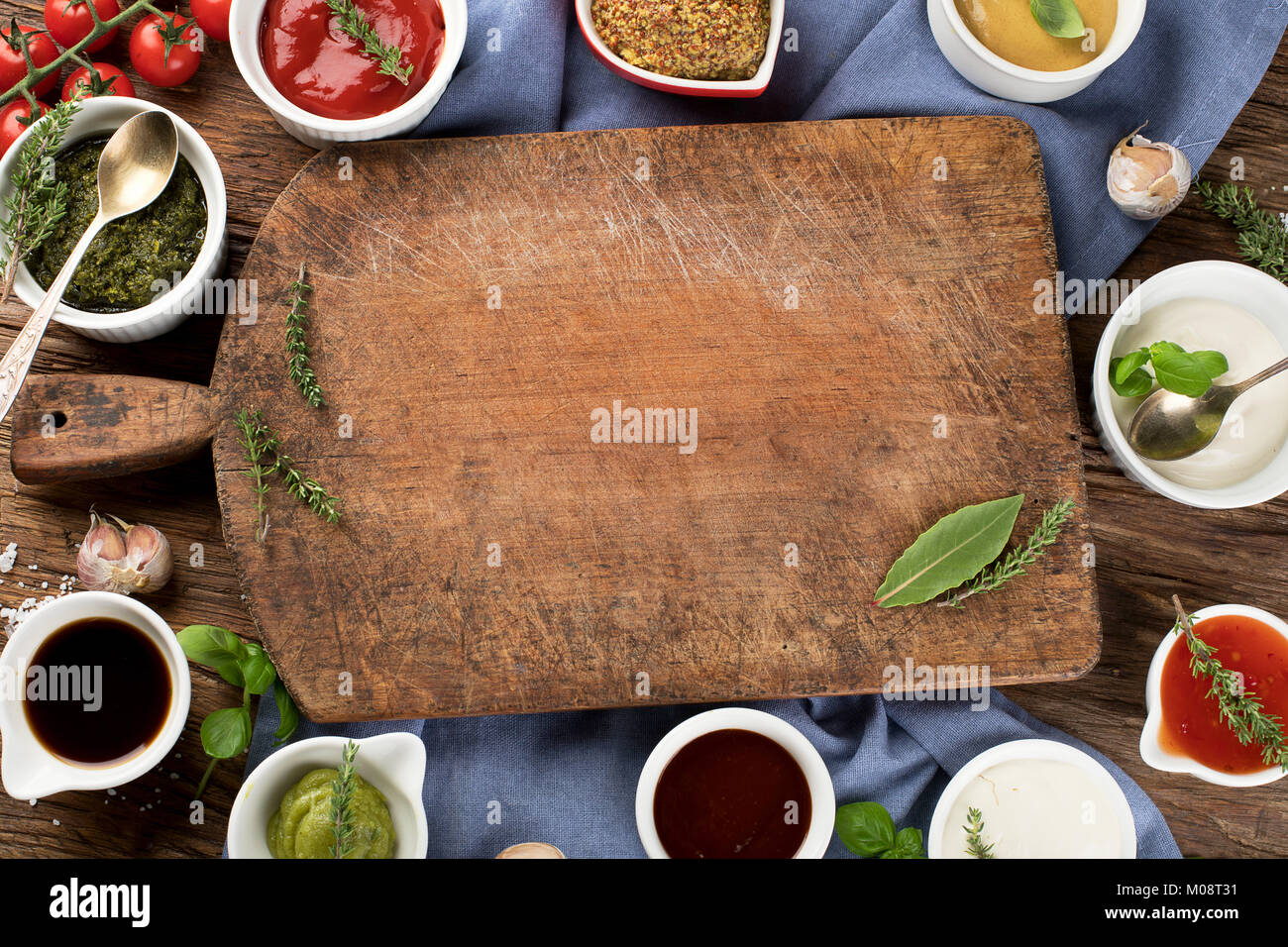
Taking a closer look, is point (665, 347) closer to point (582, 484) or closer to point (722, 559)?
point (582, 484)

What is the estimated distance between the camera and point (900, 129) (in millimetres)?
1713

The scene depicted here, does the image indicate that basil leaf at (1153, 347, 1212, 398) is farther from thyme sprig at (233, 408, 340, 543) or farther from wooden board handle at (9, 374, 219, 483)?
wooden board handle at (9, 374, 219, 483)

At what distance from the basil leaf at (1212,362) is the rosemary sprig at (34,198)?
201 centimetres

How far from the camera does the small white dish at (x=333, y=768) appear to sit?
153 centimetres

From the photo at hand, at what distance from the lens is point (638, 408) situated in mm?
1667

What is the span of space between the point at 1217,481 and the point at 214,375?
193cm

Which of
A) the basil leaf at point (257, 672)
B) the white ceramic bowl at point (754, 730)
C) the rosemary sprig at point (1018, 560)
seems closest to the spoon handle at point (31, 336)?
the basil leaf at point (257, 672)

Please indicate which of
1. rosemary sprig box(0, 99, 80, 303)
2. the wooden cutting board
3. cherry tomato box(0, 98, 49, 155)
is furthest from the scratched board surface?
cherry tomato box(0, 98, 49, 155)

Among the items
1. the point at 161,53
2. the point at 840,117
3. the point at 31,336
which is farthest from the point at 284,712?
the point at 840,117

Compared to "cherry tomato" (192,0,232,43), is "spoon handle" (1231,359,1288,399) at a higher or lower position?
lower

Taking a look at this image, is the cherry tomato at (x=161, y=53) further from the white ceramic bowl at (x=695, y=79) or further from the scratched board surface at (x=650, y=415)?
the white ceramic bowl at (x=695, y=79)

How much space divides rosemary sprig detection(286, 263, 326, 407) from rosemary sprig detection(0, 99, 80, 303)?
0.40 metres

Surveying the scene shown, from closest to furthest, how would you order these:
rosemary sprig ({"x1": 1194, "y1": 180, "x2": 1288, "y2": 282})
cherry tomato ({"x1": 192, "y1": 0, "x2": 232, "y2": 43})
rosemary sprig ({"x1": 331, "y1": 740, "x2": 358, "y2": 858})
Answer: rosemary sprig ({"x1": 331, "y1": 740, "x2": 358, "y2": 858})
cherry tomato ({"x1": 192, "y1": 0, "x2": 232, "y2": 43})
rosemary sprig ({"x1": 1194, "y1": 180, "x2": 1288, "y2": 282})

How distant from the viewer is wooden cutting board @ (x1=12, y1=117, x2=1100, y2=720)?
1.64m
